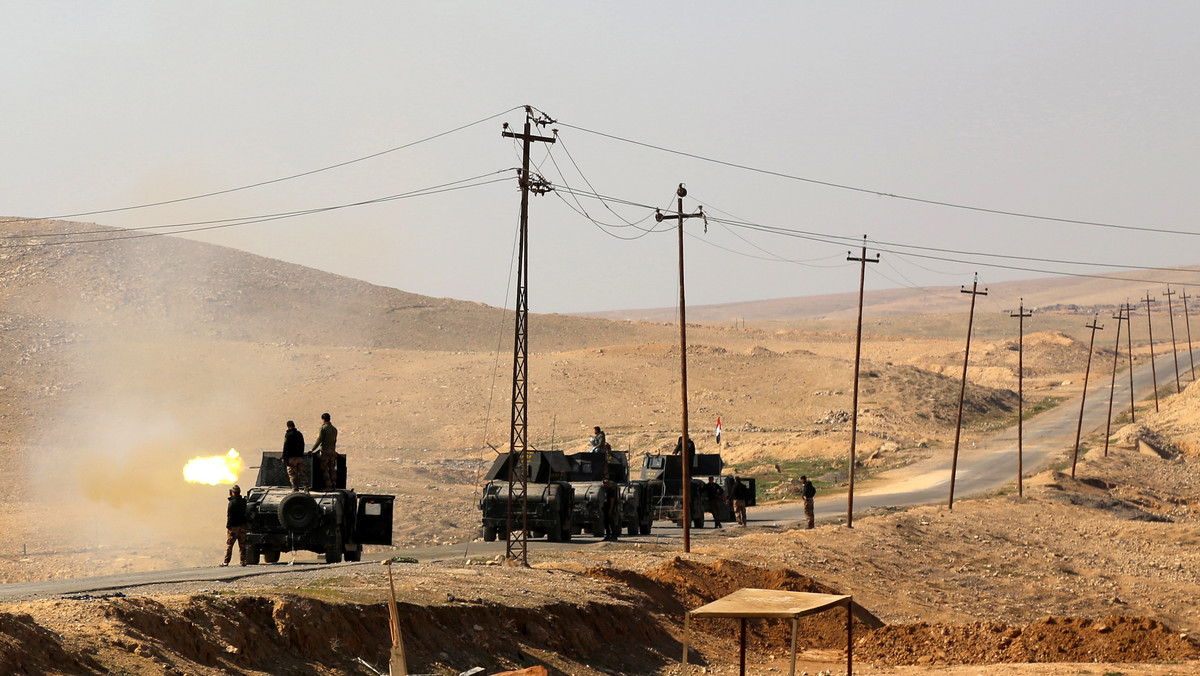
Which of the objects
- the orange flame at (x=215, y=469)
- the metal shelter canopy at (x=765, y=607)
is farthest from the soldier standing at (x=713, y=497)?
the metal shelter canopy at (x=765, y=607)

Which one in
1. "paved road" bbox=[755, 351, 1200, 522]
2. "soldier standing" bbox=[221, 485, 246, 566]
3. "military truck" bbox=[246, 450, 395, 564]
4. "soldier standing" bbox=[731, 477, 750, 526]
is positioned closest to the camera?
"soldier standing" bbox=[221, 485, 246, 566]

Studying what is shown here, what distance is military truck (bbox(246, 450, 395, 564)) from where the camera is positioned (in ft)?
90.4

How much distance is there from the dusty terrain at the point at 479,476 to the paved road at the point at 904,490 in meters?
1.80

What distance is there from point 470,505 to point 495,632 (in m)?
31.1

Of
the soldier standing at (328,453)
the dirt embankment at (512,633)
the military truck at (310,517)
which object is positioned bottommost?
the dirt embankment at (512,633)

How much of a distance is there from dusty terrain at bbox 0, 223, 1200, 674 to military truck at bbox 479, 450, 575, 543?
6.37ft

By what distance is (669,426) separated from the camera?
82688 mm

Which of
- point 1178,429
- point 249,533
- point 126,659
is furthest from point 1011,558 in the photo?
point 1178,429

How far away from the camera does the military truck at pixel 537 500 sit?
35781 mm

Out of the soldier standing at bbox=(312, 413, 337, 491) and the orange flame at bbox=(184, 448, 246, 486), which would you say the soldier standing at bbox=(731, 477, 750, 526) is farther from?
the soldier standing at bbox=(312, 413, 337, 491)

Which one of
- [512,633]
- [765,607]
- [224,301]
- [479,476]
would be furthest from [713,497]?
[224,301]

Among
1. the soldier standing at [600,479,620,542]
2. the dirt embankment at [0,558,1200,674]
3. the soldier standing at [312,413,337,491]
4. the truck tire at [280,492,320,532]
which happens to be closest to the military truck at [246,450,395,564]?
the truck tire at [280,492,320,532]

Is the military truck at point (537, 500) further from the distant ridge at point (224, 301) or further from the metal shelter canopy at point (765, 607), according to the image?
the distant ridge at point (224, 301)

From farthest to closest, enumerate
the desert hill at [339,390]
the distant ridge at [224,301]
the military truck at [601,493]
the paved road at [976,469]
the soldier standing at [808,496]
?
1. the distant ridge at [224,301]
2. the desert hill at [339,390]
3. the paved road at [976,469]
4. the soldier standing at [808,496]
5. the military truck at [601,493]
